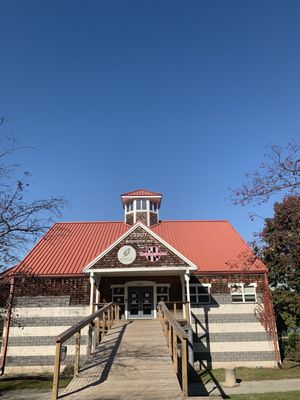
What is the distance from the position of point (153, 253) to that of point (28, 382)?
26.3 feet

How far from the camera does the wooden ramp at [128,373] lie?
6.40 meters

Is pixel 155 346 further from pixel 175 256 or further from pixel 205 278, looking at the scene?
pixel 205 278

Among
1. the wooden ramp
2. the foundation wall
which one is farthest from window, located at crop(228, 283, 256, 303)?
the wooden ramp

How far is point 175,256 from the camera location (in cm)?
1772

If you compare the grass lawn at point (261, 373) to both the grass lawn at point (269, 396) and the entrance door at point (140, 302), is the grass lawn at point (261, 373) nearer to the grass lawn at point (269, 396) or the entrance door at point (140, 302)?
the grass lawn at point (269, 396)

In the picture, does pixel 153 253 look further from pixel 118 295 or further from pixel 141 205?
pixel 141 205

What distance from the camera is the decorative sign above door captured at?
1783 cm

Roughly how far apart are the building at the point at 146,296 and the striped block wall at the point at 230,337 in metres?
0.05

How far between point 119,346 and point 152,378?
3552mm

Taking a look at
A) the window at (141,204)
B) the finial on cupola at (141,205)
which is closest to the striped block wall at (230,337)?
the finial on cupola at (141,205)

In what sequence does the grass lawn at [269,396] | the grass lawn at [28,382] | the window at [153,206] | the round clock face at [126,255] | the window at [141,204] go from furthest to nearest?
the window at [153,206] < the window at [141,204] < the round clock face at [126,255] < the grass lawn at [28,382] < the grass lawn at [269,396]

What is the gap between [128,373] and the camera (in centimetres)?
783

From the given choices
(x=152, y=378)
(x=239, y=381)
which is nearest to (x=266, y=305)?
(x=239, y=381)

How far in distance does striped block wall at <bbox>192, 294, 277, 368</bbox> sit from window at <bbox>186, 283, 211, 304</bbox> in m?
0.33
